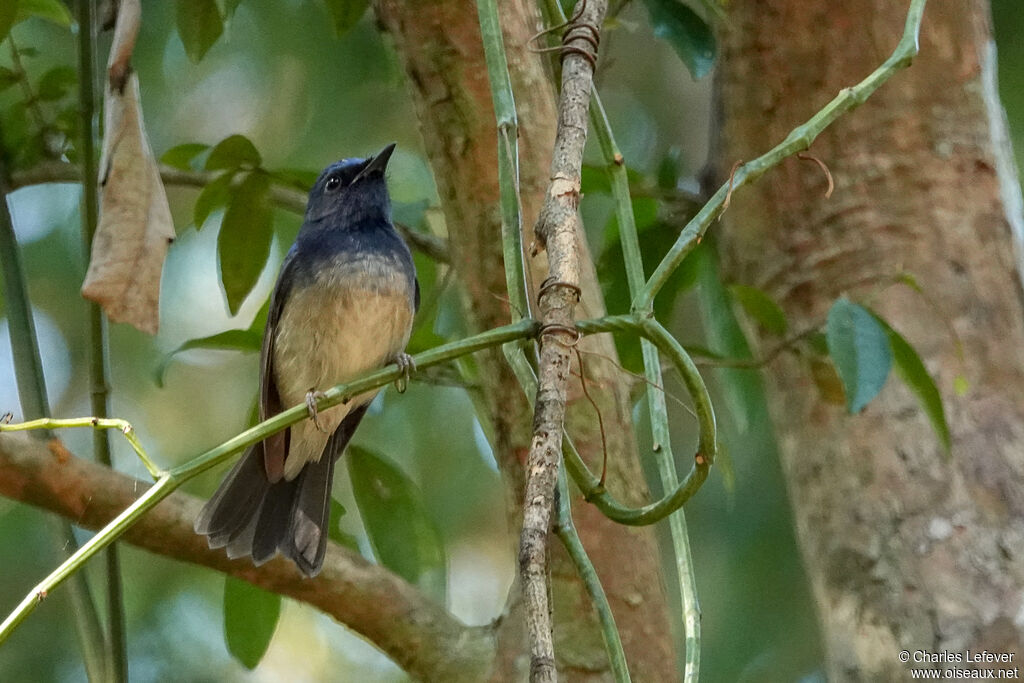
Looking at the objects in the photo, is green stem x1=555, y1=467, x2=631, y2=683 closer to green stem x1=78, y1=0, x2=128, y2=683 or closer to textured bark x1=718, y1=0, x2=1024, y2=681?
green stem x1=78, y1=0, x2=128, y2=683

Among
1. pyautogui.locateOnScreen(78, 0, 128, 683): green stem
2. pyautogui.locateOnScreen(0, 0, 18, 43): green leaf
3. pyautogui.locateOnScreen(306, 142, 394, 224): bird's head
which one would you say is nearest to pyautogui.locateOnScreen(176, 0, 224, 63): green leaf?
pyautogui.locateOnScreen(78, 0, 128, 683): green stem

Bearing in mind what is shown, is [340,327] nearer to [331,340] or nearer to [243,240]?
[331,340]

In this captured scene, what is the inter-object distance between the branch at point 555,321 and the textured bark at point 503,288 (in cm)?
63

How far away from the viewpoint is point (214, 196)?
280 cm

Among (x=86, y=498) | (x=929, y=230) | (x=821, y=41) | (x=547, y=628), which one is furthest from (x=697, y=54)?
(x=547, y=628)

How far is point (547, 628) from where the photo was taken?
1062mm

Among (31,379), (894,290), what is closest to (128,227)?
(31,379)

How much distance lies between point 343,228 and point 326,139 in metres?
0.86

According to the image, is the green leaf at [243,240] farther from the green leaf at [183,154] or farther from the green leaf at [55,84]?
the green leaf at [55,84]

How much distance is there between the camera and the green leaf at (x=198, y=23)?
279cm

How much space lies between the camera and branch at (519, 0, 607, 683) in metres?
1.09

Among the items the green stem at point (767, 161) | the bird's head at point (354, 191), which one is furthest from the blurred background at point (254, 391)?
the green stem at point (767, 161)

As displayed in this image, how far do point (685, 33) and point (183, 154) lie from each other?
48.8 inches

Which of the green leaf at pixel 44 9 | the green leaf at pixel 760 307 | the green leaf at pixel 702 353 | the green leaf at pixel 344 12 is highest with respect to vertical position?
the green leaf at pixel 344 12
